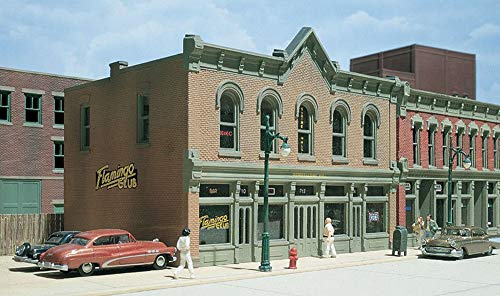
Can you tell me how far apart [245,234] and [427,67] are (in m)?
29.5

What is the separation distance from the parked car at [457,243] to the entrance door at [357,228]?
3170 mm

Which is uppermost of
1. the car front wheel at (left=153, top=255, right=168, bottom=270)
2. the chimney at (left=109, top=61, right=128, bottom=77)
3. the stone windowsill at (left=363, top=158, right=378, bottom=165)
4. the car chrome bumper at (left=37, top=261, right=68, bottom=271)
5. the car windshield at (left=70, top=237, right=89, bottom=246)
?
the chimney at (left=109, top=61, right=128, bottom=77)

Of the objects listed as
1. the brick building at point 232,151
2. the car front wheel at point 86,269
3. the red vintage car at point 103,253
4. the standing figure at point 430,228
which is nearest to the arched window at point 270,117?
the brick building at point 232,151

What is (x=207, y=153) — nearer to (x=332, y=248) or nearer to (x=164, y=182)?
(x=164, y=182)

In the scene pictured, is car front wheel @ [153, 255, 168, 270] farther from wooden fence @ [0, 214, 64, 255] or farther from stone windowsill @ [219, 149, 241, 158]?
wooden fence @ [0, 214, 64, 255]

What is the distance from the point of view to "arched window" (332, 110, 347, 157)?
31277 mm

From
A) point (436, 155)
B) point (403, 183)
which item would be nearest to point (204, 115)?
point (403, 183)

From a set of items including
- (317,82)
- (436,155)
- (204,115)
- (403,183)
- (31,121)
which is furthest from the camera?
(31,121)

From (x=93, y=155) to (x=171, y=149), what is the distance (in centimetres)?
644

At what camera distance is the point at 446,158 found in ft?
127

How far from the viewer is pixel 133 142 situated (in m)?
27.7

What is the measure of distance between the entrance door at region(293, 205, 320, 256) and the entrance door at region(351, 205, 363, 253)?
2736 mm

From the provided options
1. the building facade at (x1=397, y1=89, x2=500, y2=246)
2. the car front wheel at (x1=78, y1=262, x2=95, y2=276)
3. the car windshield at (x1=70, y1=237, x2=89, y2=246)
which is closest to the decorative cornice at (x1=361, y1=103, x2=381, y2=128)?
the building facade at (x1=397, y1=89, x2=500, y2=246)

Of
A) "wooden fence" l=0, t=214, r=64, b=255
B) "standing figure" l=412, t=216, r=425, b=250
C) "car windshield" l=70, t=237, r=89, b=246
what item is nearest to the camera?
"car windshield" l=70, t=237, r=89, b=246
